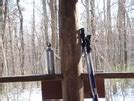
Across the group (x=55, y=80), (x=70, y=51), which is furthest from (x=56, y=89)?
(x=70, y=51)

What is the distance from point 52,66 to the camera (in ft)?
8.83

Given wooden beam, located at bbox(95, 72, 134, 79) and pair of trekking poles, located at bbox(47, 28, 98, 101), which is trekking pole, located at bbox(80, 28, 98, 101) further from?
wooden beam, located at bbox(95, 72, 134, 79)

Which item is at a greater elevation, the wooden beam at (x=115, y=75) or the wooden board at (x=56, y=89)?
the wooden beam at (x=115, y=75)

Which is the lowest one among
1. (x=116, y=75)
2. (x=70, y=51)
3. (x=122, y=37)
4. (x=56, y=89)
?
(x=56, y=89)

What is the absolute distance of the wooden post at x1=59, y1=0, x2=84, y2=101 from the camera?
2561 millimetres

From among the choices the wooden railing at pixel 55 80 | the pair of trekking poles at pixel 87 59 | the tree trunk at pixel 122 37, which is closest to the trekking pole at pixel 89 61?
the pair of trekking poles at pixel 87 59

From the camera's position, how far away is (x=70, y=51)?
2.57m

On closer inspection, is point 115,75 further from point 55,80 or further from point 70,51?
point 55,80

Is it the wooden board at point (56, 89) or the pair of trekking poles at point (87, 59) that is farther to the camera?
the wooden board at point (56, 89)

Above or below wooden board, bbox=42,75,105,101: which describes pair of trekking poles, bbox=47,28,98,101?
above

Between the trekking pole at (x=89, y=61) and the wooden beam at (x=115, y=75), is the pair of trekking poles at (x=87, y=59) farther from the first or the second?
the wooden beam at (x=115, y=75)

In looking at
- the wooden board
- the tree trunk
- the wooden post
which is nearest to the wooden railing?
the wooden board

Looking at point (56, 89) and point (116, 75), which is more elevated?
point (116, 75)

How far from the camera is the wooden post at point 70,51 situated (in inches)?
101
